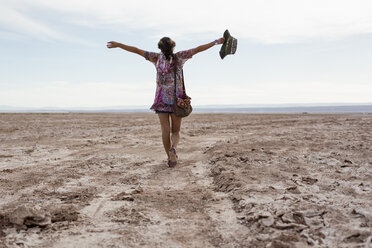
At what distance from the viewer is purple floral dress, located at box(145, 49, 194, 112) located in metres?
5.07

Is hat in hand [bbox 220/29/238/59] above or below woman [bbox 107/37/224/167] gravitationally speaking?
above

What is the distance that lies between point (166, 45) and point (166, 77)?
0.47 meters

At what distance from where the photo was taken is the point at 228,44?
5012 millimetres

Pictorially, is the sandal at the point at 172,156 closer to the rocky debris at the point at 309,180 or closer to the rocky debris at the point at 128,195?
the rocky debris at the point at 128,195

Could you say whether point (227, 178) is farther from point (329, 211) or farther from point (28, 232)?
point (28, 232)

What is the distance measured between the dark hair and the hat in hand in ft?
2.42

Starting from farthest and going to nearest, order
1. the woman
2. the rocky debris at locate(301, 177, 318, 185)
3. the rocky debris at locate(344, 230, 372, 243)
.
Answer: the woman < the rocky debris at locate(301, 177, 318, 185) < the rocky debris at locate(344, 230, 372, 243)

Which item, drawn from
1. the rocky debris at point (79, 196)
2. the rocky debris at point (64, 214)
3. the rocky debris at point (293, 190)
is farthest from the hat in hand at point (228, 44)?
the rocky debris at point (64, 214)

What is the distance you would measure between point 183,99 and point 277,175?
1825 mm

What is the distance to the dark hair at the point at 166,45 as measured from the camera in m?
4.93

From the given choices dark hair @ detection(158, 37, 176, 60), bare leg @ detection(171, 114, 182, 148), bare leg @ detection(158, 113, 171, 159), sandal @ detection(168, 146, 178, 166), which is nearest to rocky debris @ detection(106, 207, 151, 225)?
sandal @ detection(168, 146, 178, 166)

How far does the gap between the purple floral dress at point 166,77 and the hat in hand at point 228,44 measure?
1.57 ft

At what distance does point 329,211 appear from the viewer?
2.63 meters

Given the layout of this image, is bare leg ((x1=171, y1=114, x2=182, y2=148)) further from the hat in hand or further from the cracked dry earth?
the hat in hand
